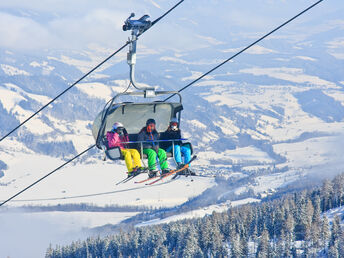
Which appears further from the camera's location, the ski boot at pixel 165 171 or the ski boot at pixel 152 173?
the ski boot at pixel 165 171

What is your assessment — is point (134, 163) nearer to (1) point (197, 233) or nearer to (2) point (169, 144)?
(2) point (169, 144)

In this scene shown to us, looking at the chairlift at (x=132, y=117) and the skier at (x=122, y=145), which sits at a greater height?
the chairlift at (x=132, y=117)

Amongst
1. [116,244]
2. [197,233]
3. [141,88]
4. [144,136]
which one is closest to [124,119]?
[144,136]

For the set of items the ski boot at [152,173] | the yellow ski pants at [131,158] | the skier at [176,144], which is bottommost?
the ski boot at [152,173]

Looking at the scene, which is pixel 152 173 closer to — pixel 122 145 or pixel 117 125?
pixel 122 145

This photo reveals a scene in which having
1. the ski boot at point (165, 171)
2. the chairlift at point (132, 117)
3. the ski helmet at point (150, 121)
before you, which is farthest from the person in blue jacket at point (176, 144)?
the ski boot at point (165, 171)

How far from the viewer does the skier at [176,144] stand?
91.9ft

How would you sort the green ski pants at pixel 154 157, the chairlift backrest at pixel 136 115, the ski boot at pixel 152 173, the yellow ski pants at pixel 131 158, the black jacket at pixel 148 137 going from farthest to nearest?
1. the black jacket at pixel 148 137
2. the green ski pants at pixel 154 157
3. the chairlift backrest at pixel 136 115
4. the yellow ski pants at pixel 131 158
5. the ski boot at pixel 152 173

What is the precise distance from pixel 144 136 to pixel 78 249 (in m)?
121

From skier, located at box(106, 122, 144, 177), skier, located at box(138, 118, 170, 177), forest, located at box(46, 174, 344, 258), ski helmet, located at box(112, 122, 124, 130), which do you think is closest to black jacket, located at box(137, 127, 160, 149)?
skier, located at box(138, 118, 170, 177)

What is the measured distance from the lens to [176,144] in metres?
28.3

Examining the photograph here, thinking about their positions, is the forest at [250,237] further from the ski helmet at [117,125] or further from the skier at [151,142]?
the ski helmet at [117,125]

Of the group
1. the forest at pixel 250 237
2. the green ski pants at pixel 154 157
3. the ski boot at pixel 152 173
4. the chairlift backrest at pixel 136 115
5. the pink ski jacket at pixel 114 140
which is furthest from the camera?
the forest at pixel 250 237

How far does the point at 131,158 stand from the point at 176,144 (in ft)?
7.56
